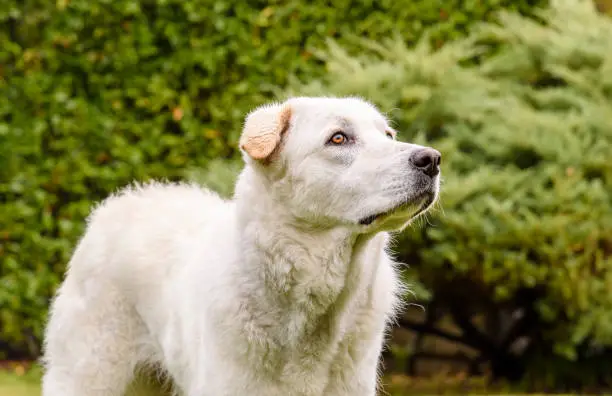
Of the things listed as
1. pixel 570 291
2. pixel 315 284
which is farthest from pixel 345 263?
pixel 570 291

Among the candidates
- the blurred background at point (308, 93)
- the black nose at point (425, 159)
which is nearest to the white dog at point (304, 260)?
the black nose at point (425, 159)

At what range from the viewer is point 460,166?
696 cm

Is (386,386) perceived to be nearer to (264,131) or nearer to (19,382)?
(19,382)

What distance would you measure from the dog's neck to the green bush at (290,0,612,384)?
292 cm

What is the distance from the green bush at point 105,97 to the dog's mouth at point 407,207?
4063 millimetres

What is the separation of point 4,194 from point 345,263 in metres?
4.76

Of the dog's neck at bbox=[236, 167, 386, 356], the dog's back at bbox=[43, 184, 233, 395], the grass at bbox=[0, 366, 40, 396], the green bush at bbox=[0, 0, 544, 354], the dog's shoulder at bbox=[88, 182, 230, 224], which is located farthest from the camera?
the green bush at bbox=[0, 0, 544, 354]

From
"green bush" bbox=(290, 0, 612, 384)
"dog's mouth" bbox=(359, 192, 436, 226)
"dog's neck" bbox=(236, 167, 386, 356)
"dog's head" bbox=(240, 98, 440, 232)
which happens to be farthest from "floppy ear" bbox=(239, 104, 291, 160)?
"green bush" bbox=(290, 0, 612, 384)

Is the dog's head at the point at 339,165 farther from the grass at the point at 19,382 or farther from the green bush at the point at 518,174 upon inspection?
the grass at the point at 19,382

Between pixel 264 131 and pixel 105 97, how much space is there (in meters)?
4.20

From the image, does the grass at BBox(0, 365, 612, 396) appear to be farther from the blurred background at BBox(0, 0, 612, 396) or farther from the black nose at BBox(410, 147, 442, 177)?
the black nose at BBox(410, 147, 442, 177)

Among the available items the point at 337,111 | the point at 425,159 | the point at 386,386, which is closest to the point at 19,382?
the point at 386,386

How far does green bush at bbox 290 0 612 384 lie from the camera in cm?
655

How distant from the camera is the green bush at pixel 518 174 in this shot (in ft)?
21.5
